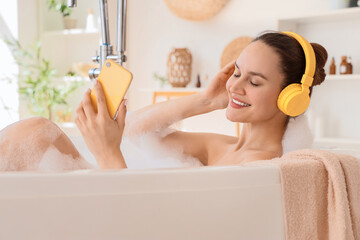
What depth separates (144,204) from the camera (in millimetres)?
1007

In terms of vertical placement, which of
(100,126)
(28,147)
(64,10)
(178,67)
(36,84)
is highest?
(64,10)

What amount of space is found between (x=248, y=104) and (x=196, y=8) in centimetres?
262

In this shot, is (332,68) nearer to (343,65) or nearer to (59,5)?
(343,65)

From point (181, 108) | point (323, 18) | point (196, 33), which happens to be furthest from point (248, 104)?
point (196, 33)

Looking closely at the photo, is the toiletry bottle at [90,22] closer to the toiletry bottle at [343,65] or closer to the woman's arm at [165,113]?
the toiletry bottle at [343,65]

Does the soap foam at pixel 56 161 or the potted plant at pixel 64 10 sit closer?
the soap foam at pixel 56 161

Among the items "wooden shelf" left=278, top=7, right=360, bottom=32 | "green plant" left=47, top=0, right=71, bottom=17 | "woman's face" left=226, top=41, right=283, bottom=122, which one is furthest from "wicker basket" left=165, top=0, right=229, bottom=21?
"woman's face" left=226, top=41, right=283, bottom=122

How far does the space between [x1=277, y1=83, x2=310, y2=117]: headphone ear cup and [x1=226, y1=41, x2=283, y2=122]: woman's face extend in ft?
0.12

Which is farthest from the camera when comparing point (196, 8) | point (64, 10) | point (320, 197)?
point (64, 10)

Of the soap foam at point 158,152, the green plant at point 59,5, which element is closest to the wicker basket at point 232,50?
the green plant at point 59,5

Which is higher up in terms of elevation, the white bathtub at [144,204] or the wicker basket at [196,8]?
the wicker basket at [196,8]

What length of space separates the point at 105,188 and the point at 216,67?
9.99ft

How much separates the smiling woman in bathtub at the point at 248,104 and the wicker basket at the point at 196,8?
2.37 meters

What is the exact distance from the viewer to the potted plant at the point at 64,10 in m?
4.34
